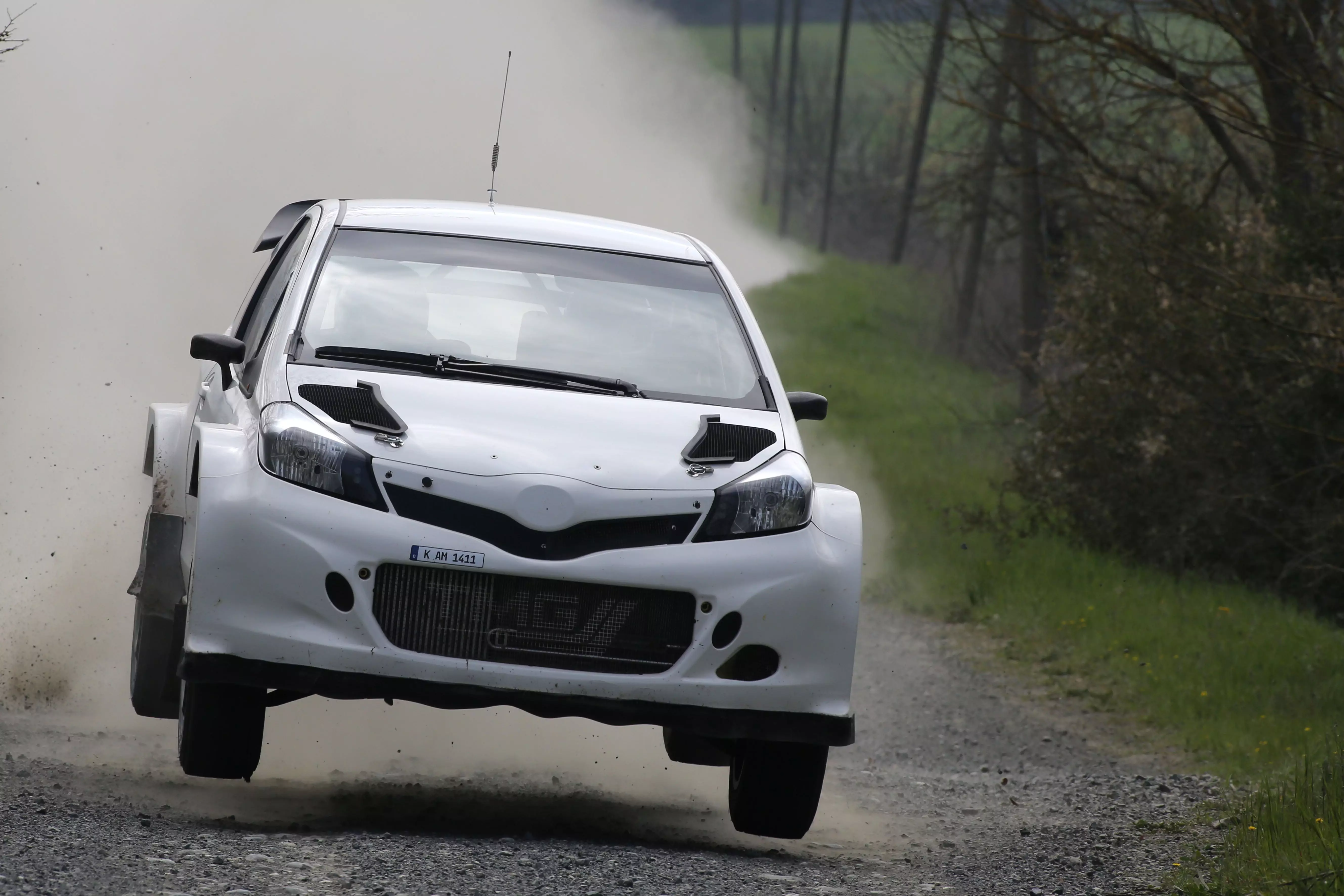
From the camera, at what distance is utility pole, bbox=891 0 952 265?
54.5 ft

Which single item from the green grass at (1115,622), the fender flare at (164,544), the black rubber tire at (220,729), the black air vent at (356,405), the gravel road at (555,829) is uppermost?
the black air vent at (356,405)

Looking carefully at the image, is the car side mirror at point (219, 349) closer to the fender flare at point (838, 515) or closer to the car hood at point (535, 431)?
the car hood at point (535, 431)

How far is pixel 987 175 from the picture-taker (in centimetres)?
2047

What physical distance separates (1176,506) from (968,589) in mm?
1621

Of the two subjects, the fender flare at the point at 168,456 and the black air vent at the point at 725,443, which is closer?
the black air vent at the point at 725,443

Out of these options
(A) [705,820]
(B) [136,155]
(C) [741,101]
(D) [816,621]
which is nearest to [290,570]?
(D) [816,621]

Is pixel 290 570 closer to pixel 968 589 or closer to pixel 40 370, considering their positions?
pixel 40 370

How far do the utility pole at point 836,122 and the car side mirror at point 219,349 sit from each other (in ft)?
110

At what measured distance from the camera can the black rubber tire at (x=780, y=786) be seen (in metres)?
5.63

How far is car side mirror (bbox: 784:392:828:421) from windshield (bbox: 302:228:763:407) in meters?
0.20

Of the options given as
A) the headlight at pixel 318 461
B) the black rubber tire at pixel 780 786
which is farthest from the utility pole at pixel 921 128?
the headlight at pixel 318 461

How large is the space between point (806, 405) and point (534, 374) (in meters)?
1.02

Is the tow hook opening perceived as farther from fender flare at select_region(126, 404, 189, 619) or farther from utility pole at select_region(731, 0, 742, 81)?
utility pole at select_region(731, 0, 742, 81)

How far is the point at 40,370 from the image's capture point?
11883mm
